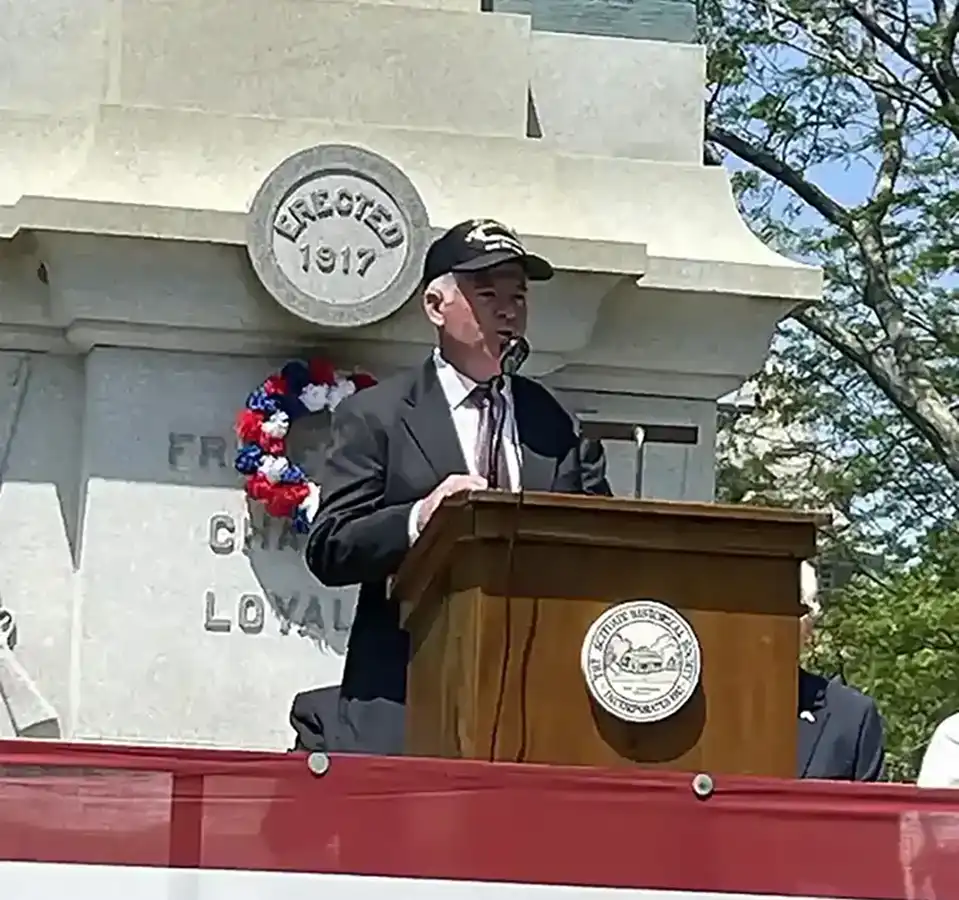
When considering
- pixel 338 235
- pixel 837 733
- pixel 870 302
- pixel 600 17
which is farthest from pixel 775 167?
pixel 837 733

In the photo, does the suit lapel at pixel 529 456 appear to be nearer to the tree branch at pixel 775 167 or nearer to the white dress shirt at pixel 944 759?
the white dress shirt at pixel 944 759

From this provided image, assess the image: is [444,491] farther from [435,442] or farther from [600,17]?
[600,17]

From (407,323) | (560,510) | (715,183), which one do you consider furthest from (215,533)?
(560,510)

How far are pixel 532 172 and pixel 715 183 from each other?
0.63m

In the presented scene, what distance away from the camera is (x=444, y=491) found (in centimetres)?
429

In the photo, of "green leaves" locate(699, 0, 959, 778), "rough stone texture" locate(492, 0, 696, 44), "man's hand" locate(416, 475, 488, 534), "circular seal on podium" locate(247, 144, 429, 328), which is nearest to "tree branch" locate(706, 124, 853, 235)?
"green leaves" locate(699, 0, 959, 778)

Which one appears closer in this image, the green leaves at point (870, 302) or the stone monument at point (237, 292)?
the stone monument at point (237, 292)

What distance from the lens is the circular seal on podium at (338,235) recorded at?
21.7 ft

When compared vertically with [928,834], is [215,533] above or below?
above

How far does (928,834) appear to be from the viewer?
3.80m

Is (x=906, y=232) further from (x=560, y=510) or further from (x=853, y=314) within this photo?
(x=560, y=510)

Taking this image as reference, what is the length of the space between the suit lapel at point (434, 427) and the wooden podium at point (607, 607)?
831 millimetres

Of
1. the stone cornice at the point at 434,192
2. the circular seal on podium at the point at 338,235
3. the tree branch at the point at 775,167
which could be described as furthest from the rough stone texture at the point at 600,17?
the tree branch at the point at 775,167

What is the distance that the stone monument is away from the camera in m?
6.62
